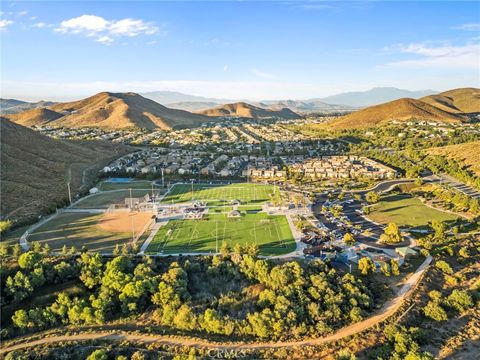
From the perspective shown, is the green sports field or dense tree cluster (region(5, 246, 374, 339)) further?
the green sports field

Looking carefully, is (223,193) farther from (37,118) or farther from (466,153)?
(37,118)

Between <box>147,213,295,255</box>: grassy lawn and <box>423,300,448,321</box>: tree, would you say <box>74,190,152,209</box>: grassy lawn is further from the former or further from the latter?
<box>423,300,448,321</box>: tree

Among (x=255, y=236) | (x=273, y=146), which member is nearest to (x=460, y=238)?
(x=255, y=236)

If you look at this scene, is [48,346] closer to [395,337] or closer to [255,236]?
[255,236]

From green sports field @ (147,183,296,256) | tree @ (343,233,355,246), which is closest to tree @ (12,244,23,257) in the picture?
green sports field @ (147,183,296,256)

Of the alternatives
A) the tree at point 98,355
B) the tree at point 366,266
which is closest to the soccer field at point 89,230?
the tree at point 98,355

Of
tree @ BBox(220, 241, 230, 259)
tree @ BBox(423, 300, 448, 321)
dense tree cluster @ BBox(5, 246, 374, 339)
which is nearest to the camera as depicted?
dense tree cluster @ BBox(5, 246, 374, 339)

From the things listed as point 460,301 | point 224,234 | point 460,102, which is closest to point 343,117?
point 460,102

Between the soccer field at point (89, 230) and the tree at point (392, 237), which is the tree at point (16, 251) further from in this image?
the tree at point (392, 237)
